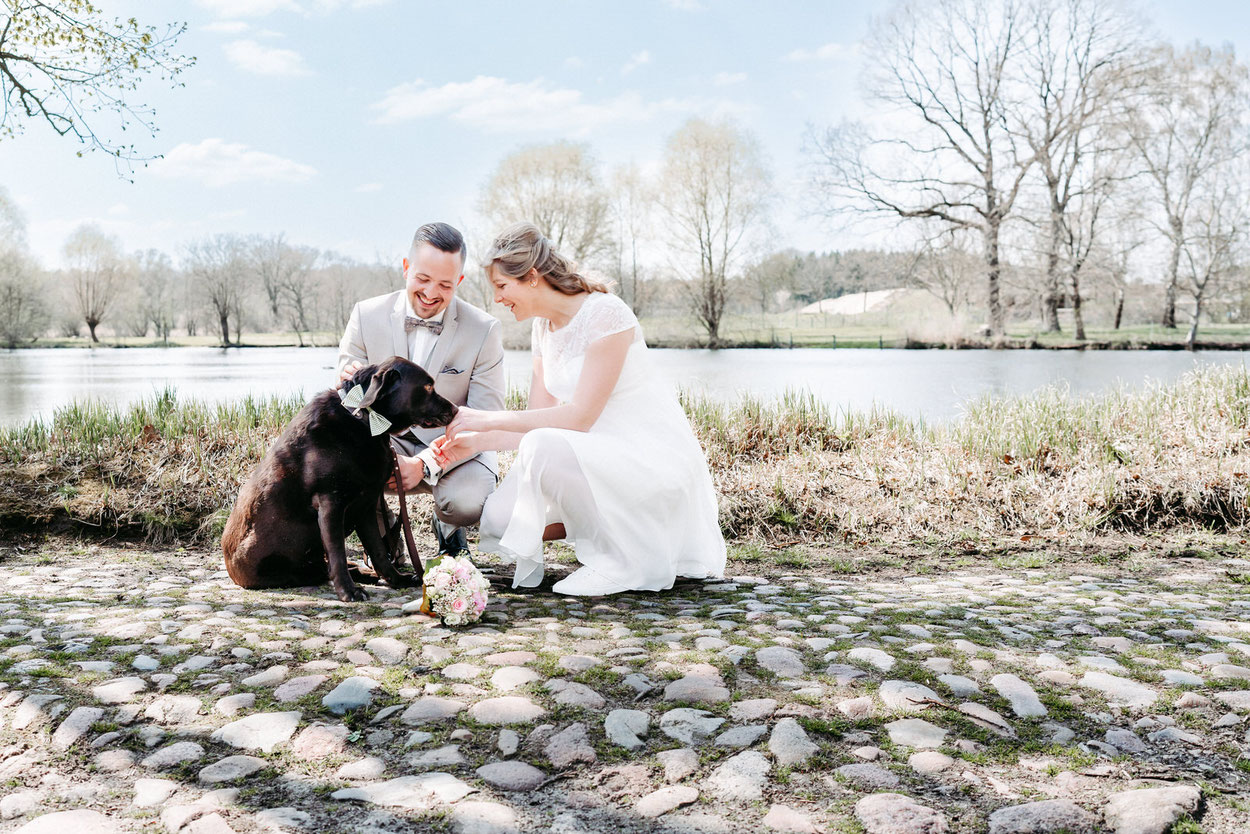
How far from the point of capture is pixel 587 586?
412cm

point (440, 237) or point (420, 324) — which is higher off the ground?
point (440, 237)

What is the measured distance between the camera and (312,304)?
119ft

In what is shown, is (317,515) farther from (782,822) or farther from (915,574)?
(915,574)

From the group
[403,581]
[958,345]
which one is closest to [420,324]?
[403,581]

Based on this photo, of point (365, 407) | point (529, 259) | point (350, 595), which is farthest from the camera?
point (529, 259)

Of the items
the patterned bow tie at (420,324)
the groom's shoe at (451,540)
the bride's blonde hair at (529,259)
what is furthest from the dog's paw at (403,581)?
the bride's blonde hair at (529,259)

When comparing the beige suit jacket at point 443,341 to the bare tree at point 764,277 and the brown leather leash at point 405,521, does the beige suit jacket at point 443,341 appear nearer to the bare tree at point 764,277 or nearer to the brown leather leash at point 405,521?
the brown leather leash at point 405,521

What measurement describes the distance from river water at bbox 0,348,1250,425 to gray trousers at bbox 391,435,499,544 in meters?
0.93

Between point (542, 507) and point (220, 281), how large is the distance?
34.7 meters

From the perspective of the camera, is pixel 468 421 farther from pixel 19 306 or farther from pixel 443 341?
pixel 19 306

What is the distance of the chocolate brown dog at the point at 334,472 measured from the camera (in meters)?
3.80

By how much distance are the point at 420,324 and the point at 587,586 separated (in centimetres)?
190

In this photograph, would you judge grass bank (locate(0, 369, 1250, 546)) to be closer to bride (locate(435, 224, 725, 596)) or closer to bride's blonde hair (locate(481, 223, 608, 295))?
bride (locate(435, 224, 725, 596))

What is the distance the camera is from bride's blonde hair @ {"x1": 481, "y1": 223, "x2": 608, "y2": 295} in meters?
4.28
